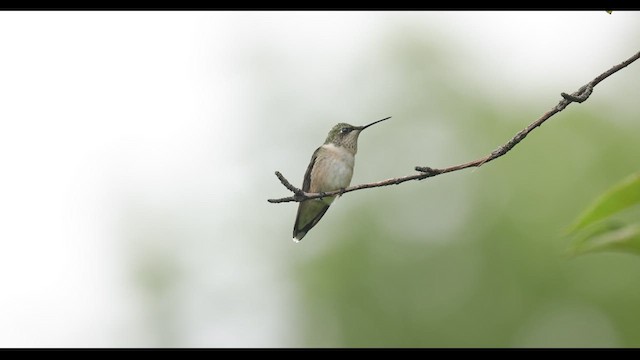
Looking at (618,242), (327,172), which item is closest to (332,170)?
(327,172)

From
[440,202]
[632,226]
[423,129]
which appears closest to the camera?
[632,226]

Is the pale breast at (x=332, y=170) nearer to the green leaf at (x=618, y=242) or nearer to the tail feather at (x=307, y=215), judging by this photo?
the tail feather at (x=307, y=215)

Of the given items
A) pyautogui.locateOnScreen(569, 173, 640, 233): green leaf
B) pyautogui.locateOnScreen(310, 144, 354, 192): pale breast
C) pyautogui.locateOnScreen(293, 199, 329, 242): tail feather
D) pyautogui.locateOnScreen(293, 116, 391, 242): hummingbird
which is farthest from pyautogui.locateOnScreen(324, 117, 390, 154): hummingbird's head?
pyautogui.locateOnScreen(569, 173, 640, 233): green leaf

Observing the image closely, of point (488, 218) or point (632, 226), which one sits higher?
point (632, 226)

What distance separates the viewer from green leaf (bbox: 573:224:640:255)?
1.29 m

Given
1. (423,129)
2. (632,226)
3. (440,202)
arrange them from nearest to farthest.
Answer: (632,226)
(440,202)
(423,129)

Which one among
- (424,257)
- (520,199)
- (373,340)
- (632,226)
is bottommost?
(373,340)

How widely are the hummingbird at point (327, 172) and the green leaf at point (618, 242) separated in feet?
20.8

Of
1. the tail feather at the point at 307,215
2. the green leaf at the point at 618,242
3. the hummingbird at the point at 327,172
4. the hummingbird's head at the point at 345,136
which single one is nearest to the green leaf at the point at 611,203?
the green leaf at the point at 618,242

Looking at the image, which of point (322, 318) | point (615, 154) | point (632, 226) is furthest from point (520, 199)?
point (632, 226)

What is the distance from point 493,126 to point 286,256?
694 cm

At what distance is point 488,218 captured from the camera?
22.6 metres

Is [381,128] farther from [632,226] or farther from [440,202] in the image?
[632,226]

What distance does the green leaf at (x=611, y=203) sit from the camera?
4.48 ft
